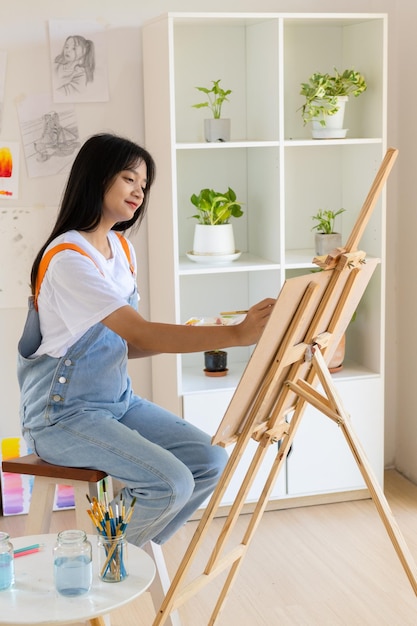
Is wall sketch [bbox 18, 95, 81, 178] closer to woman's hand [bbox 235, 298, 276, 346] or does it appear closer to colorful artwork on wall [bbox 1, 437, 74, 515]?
colorful artwork on wall [bbox 1, 437, 74, 515]

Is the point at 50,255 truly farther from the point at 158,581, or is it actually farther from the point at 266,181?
the point at 266,181

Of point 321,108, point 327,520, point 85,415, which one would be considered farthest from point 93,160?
point 327,520

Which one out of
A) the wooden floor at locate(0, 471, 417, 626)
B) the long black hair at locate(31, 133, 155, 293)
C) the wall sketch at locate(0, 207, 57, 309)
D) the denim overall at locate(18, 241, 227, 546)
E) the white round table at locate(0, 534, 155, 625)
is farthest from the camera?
the wall sketch at locate(0, 207, 57, 309)

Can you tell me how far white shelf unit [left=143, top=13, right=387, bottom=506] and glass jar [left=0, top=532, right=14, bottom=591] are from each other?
1426 millimetres

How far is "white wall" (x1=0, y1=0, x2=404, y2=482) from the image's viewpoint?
3.27 metres

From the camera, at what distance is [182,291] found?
3.58 m

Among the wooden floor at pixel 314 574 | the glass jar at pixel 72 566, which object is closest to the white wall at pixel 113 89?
the wooden floor at pixel 314 574

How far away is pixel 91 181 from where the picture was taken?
96.5 inches

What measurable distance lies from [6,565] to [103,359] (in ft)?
2.32

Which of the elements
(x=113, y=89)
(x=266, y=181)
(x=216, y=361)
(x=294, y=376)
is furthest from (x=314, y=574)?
(x=113, y=89)

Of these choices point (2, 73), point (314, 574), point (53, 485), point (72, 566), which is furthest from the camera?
point (2, 73)

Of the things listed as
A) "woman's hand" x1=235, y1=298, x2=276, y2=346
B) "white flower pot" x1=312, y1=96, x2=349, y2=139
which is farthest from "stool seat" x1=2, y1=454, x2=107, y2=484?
"white flower pot" x1=312, y1=96, x2=349, y2=139

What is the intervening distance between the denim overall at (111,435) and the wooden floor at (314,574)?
415 millimetres

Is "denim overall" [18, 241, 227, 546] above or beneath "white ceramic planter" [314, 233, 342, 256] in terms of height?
beneath
